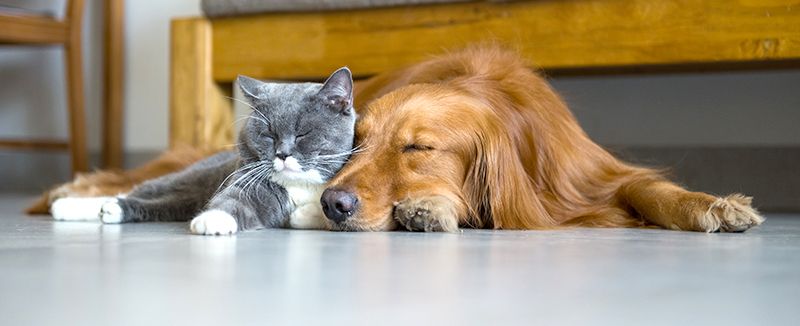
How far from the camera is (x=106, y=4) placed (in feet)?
13.8

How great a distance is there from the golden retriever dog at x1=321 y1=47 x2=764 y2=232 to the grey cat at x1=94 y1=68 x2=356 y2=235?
85 millimetres

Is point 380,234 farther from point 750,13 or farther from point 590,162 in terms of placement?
point 750,13

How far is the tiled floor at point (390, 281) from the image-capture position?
0.70 metres

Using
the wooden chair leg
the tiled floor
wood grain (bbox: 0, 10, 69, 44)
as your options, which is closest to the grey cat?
the tiled floor

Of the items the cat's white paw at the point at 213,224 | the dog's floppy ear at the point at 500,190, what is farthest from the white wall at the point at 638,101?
the cat's white paw at the point at 213,224

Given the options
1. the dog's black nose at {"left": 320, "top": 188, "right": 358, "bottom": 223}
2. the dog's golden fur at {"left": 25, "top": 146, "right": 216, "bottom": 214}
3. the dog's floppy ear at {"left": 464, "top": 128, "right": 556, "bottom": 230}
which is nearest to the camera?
the dog's black nose at {"left": 320, "top": 188, "right": 358, "bottom": 223}

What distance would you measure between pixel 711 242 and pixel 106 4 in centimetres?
405

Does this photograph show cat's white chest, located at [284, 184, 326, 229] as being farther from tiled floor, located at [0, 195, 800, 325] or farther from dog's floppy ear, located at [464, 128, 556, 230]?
dog's floppy ear, located at [464, 128, 556, 230]

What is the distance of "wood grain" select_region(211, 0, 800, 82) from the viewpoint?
6.88 ft

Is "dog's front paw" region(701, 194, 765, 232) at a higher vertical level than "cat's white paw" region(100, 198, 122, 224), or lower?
higher

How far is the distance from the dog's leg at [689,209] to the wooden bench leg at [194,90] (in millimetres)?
1705

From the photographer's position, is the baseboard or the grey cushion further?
the baseboard

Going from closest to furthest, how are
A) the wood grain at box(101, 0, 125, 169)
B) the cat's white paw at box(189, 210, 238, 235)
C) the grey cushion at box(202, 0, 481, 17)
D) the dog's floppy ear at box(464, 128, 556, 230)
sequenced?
1. the cat's white paw at box(189, 210, 238, 235)
2. the dog's floppy ear at box(464, 128, 556, 230)
3. the grey cushion at box(202, 0, 481, 17)
4. the wood grain at box(101, 0, 125, 169)

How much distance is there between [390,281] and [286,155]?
764 mm
